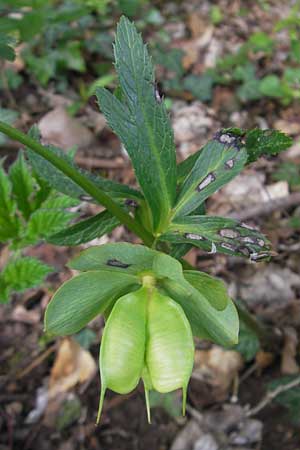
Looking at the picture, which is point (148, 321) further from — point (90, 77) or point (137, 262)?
point (90, 77)

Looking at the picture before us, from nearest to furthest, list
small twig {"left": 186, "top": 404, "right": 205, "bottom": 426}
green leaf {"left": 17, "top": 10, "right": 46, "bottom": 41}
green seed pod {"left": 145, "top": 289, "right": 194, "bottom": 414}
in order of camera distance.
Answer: green seed pod {"left": 145, "top": 289, "right": 194, "bottom": 414}, small twig {"left": 186, "top": 404, "right": 205, "bottom": 426}, green leaf {"left": 17, "top": 10, "right": 46, "bottom": 41}

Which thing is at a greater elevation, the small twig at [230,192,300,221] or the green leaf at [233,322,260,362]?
the small twig at [230,192,300,221]

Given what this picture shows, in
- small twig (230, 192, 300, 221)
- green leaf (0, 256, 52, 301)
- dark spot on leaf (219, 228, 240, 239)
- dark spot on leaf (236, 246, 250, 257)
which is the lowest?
small twig (230, 192, 300, 221)

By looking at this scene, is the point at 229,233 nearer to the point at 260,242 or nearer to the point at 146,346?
the point at 260,242

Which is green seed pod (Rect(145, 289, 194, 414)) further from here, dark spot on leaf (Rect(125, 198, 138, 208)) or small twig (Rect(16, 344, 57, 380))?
small twig (Rect(16, 344, 57, 380))

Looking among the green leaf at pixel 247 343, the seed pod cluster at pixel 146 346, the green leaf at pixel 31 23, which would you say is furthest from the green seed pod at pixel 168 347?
the green leaf at pixel 31 23

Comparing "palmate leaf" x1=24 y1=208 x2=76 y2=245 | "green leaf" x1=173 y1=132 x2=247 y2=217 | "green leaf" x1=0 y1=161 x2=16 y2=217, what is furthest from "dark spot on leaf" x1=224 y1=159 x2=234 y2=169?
"green leaf" x1=0 y1=161 x2=16 y2=217

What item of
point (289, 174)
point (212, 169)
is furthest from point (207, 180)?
point (289, 174)
